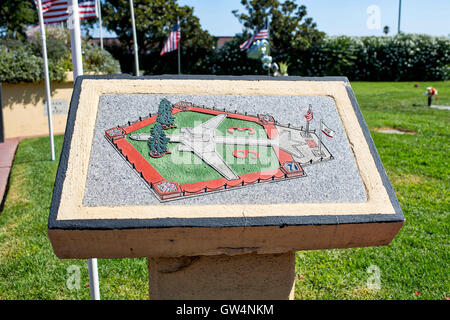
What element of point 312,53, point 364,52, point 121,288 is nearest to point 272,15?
point 312,53

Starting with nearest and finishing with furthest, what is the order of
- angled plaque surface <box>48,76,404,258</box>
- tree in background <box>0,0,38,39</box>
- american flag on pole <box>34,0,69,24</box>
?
1. angled plaque surface <box>48,76,404,258</box>
2. american flag on pole <box>34,0,69,24</box>
3. tree in background <box>0,0,38,39</box>

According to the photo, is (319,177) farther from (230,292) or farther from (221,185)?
(230,292)

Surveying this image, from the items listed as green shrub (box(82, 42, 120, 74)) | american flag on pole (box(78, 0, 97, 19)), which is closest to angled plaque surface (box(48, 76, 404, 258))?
american flag on pole (box(78, 0, 97, 19))

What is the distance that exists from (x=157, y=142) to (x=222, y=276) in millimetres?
776

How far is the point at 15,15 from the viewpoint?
79.5 ft

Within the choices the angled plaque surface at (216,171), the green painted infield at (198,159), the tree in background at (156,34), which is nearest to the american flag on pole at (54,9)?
the angled plaque surface at (216,171)

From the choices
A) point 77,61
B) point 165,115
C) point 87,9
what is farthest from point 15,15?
point 165,115

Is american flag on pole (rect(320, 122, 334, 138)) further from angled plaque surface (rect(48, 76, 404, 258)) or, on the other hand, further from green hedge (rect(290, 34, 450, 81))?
green hedge (rect(290, 34, 450, 81))

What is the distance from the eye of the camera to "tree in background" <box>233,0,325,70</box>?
2620cm

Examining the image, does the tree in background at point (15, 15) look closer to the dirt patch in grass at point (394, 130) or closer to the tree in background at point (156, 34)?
the tree in background at point (156, 34)

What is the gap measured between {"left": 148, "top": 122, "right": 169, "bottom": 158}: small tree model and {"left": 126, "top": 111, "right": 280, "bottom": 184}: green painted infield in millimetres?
22

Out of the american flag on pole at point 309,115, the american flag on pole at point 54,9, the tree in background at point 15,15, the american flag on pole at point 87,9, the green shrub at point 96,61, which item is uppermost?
the tree in background at point 15,15

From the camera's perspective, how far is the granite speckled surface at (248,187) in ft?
6.03

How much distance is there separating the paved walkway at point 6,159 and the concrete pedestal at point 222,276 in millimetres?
4287
